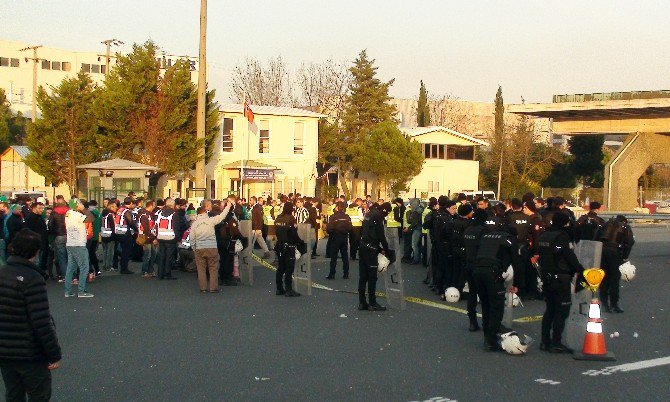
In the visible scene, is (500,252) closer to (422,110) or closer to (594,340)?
(594,340)

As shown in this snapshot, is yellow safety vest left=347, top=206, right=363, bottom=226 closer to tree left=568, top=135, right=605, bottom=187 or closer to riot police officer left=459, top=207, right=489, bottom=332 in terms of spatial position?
riot police officer left=459, top=207, right=489, bottom=332

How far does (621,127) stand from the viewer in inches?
2122

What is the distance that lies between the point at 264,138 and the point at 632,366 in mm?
43885

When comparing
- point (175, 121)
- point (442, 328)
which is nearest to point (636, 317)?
point (442, 328)

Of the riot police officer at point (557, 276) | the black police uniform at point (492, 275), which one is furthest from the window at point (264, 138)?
the riot police officer at point (557, 276)

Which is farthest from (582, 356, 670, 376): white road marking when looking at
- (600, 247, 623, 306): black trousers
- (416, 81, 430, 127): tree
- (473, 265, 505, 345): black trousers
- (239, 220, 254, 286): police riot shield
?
(416, 81, 430, 127): tree

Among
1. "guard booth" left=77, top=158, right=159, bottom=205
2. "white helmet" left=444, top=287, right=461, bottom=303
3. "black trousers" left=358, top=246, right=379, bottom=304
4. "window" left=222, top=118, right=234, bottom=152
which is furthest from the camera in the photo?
"window" left=222, top=118, right=234, bottom=152

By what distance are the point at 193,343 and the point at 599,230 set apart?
305 inches

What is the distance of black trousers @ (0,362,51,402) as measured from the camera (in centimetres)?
631

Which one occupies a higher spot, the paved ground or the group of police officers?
the group of police officers

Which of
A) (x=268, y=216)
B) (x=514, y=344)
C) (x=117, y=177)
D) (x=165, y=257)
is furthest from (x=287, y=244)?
(x=117, y=177)

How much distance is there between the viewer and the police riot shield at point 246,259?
19172 mm

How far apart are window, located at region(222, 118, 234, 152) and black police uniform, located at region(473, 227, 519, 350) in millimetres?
40933

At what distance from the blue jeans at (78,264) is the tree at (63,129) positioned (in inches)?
1209
